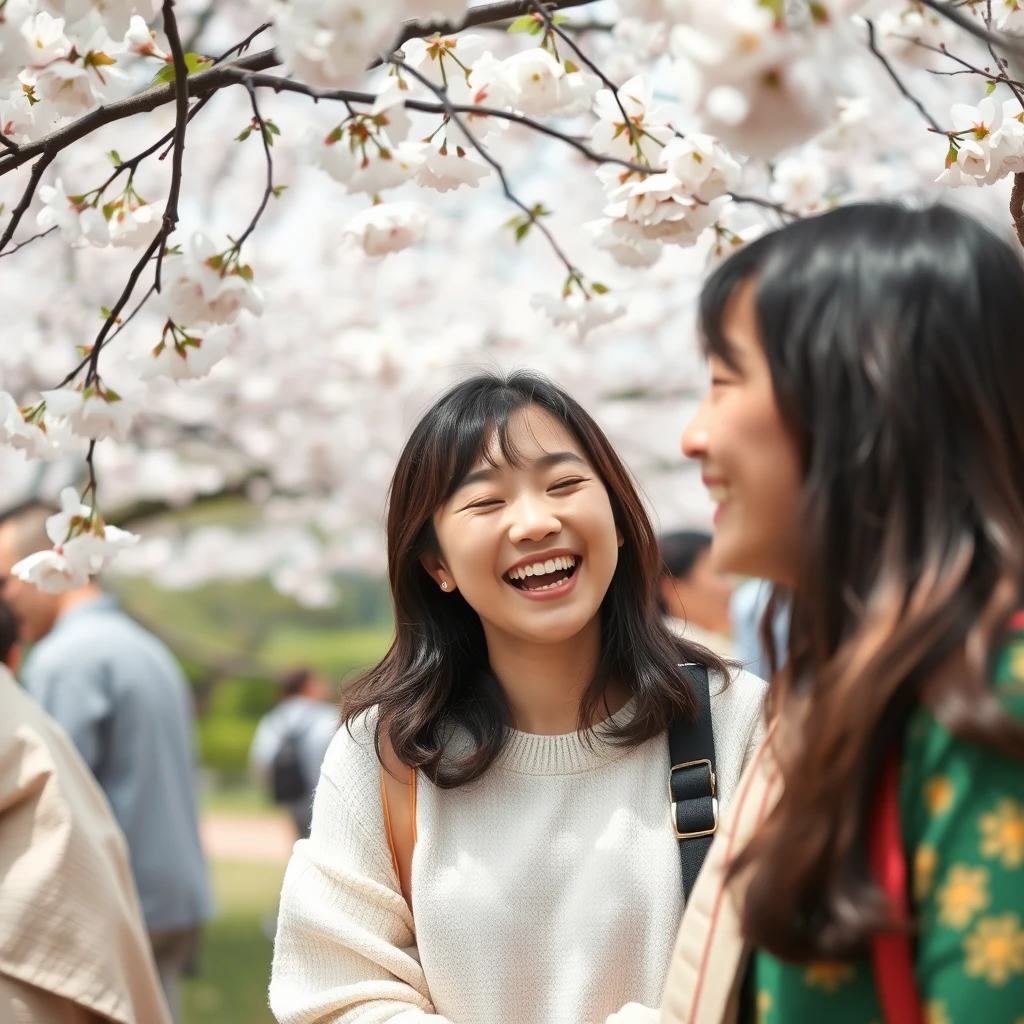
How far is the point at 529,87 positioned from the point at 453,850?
3.74ft

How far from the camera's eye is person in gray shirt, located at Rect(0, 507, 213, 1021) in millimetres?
3980

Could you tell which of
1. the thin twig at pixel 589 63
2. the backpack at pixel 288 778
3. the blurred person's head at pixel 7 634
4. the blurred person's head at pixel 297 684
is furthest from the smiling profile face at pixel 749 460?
the blurred person's head at pixel 297 684

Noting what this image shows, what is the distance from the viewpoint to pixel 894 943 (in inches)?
42.1

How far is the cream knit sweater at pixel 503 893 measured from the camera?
1.73 meters

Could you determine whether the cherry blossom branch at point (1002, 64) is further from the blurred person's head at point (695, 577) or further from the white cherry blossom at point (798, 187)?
the blurred person's head at point (695, 577)

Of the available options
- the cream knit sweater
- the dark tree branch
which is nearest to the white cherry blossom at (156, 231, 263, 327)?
the dark tree branch

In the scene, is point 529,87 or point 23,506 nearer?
point 529,87

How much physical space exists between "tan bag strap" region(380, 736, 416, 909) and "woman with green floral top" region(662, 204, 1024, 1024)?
66 centimetres

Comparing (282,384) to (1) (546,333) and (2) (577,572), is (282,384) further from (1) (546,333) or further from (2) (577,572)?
(2) (577,572)

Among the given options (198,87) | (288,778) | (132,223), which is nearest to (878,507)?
(198,87)

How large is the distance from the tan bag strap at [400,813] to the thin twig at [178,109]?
2.55 ft

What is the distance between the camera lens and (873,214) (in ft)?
3.99

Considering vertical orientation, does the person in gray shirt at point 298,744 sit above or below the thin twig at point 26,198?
below

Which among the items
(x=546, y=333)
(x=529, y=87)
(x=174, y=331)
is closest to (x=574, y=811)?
(x=174, y=331)
